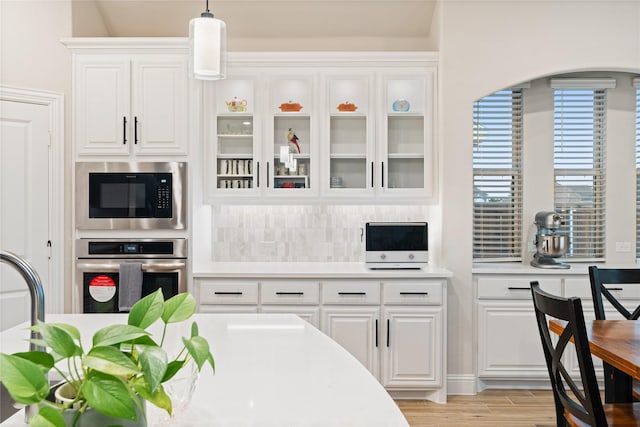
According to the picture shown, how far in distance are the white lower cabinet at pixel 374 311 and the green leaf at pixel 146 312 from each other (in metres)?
2.46

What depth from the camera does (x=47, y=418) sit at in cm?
63

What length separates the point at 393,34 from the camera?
3.91m

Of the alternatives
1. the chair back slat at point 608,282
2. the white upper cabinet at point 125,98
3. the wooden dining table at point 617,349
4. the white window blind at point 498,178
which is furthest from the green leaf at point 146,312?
the white window blind at point 498,178

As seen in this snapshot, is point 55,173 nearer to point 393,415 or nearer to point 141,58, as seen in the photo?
point 141,58

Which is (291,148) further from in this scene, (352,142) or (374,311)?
(374,311)

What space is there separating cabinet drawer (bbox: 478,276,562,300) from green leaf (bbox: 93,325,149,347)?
→ 3.11 meters

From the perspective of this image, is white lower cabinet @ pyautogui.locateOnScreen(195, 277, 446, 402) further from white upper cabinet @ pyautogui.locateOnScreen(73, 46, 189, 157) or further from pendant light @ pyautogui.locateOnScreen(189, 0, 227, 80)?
pendant light @ pyautogui.locateOnScreen(189, 0, 227, 80)

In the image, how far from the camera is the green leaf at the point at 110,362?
655 millimetres

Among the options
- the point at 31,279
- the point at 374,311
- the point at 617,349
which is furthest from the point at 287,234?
the point at 31,279

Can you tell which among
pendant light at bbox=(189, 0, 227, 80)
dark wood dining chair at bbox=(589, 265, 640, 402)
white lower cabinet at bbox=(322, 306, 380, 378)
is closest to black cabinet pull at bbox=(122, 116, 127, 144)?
pendant light at bbox=(189, 0, 227, 80)

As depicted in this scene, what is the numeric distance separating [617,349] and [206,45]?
6.58ft

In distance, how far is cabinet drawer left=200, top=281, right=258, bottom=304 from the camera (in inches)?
128

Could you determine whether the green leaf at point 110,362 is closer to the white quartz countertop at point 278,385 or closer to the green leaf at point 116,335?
the green leaf at point 116,335

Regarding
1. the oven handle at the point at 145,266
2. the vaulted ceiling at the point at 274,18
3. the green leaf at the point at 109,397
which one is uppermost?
the vaulted ceiling at the point at 274,18
